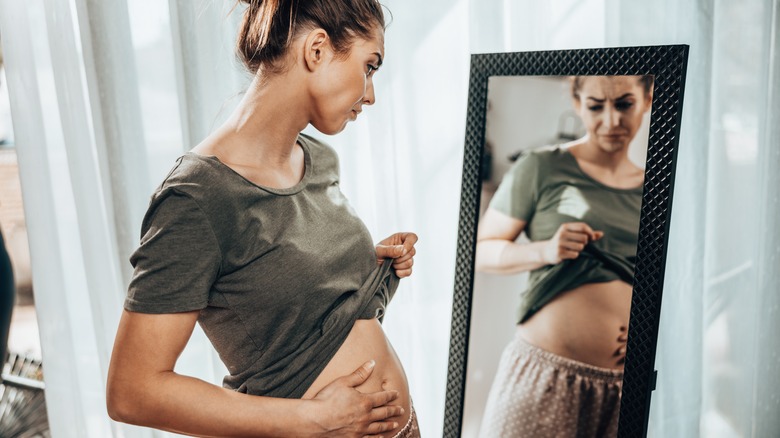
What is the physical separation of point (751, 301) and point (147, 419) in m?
A: 1.64

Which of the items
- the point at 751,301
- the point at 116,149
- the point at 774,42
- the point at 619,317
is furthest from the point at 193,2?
the point at 751,301

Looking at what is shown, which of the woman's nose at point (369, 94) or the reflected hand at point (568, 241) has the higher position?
the woman's nose at point (369, 94)

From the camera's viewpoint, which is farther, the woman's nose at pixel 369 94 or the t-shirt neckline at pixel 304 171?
the woman's nose at pixel 369 94

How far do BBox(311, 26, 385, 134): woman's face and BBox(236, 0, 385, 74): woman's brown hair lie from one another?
0.02 meters

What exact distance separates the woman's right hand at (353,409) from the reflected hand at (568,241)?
0.49 m

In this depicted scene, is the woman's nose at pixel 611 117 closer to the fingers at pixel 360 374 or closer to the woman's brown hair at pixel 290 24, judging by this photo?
the woman's brown hair at pixel 290 24

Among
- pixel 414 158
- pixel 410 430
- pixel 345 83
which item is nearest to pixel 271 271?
pixel 345 83

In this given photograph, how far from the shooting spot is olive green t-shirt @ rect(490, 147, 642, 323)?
4.27 feet

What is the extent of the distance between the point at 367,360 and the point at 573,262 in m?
0.50

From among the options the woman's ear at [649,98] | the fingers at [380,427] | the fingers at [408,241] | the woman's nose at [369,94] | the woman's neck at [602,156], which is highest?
the woman's nose at [369,94]

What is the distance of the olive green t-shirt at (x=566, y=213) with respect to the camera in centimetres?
130

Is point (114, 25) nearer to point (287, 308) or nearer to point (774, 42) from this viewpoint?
point (287, 308)

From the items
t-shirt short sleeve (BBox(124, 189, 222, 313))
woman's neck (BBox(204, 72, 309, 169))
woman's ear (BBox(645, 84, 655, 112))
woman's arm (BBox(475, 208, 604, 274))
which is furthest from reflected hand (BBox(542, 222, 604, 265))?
t-shirt short sleeve (BBox(124, 189, 222, 313))

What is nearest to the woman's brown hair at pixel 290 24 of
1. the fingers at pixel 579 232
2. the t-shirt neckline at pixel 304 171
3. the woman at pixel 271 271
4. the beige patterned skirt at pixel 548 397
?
the woman at pixel 271 271
